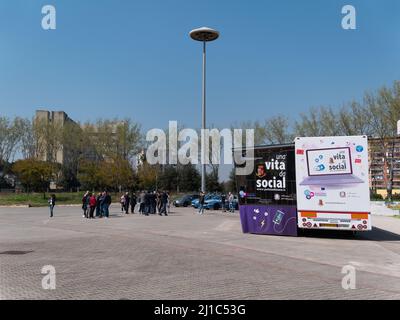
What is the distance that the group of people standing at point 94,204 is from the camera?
25.5 metres

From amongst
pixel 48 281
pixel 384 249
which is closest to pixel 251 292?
pixel 48 281

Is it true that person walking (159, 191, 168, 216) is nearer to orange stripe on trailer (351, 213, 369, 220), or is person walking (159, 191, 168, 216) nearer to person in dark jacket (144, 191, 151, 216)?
person in dark jacket (144, 191, 151, 216)

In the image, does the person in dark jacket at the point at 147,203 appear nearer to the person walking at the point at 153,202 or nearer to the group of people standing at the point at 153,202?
the group of people standing at the point at 153,202

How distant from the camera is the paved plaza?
748 cm

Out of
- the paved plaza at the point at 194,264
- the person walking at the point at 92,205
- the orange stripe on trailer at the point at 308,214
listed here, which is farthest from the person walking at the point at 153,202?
the orange stripe on trailer at the point at 308,214

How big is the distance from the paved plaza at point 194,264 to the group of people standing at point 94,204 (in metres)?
7.98

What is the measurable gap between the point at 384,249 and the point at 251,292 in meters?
8.26

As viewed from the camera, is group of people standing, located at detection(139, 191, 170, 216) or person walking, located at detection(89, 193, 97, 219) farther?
group of people standing, located at detection(139, 191, 170, 216)

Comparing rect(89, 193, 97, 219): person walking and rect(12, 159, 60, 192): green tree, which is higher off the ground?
rect(12, 159, 60, 192): green tree

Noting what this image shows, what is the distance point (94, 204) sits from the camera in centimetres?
2556

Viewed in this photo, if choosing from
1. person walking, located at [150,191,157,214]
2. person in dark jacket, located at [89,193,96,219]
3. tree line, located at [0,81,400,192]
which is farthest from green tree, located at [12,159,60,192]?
person in dark jacket, located at [89,193,96,219]

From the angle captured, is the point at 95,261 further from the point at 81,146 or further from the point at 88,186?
the point at 81,146

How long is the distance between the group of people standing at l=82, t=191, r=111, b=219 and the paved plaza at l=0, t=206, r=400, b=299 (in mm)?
7985

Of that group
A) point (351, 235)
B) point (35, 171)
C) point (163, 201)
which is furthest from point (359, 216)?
point (35, 171)
